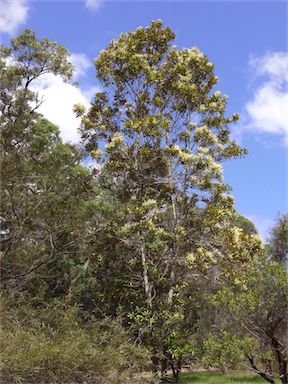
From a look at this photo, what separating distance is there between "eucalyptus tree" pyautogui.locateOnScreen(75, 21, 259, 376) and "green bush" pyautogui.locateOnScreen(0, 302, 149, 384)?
124 cm

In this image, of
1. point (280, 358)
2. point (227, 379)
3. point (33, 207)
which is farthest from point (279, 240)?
point (33, 207)

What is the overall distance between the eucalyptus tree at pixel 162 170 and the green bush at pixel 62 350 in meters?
1.24

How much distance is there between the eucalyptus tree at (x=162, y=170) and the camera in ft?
35.7

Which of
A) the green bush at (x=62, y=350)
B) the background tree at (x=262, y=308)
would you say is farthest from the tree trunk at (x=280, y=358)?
the green bush at (x=62, y=350)

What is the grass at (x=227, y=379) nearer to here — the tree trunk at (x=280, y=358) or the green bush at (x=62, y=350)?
the tree trunk at (x=280, y=358)

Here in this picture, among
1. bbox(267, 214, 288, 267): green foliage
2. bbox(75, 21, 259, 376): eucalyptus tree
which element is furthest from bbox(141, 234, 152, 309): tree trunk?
bbox(267, 214, 288, 267): green foliage

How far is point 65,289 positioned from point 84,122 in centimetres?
526

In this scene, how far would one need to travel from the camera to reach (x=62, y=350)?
736 centimetres

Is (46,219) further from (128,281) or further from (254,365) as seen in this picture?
(254,365)

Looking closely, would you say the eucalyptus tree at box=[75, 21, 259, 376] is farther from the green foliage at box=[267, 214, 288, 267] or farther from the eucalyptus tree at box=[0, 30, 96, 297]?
the green foliage at box=[267, 214, 288, 267]

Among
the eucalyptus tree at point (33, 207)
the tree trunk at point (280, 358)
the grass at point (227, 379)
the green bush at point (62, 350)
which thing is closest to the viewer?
the green bush at point (62, 350)

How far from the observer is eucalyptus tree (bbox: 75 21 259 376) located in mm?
10883

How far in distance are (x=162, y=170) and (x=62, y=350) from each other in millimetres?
5262

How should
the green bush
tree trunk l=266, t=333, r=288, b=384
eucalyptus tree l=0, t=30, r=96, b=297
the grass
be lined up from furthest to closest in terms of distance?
the grass < tree trunk l=266, t=333, r=288, b=384 < eucalyptus tree l=0, t=30, r=96, b=297 < the green bush
